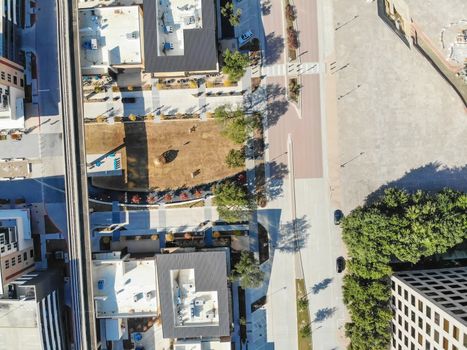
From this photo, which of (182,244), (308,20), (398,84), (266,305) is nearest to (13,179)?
(182,244)

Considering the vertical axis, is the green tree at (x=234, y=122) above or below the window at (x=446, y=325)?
above

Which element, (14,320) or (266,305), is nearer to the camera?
(14,320)

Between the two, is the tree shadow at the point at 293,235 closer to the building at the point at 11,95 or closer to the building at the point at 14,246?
the building at the point at 14,246

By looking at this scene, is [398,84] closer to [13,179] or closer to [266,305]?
[266,305]

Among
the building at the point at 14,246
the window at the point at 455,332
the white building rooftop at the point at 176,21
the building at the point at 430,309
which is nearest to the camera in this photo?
the window at the point at 455,332

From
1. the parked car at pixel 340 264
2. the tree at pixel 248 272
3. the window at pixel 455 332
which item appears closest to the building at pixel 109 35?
the tree at pixel 248 272

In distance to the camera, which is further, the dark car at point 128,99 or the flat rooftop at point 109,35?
the dark car at point 128,99

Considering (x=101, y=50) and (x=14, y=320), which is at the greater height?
(x=101, y=50)
